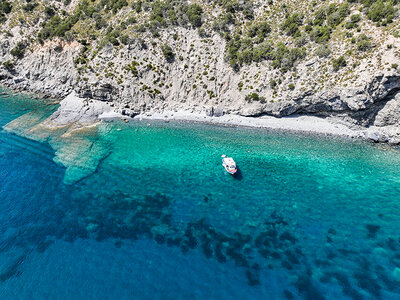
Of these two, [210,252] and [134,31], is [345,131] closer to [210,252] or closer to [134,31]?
[210,252]

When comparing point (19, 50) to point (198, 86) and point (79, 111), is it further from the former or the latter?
point (198, 86)

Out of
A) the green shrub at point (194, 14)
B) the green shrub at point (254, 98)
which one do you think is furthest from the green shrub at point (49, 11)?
the green shrub at point (254, 98)

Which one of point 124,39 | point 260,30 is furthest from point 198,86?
point 124,39

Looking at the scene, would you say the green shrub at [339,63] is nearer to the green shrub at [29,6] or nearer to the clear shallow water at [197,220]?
the clear shallow water at [197,220]

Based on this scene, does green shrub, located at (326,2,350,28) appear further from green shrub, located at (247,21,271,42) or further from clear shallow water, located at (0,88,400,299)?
clear shallow water, located at (0,88,400,299)

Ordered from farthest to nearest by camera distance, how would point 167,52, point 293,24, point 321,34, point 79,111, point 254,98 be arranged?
point 167,52, point 79,111, point 293,24, point 254,98, point 321,34

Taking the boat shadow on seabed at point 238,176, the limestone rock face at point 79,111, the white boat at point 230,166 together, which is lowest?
the boat shadow on seabed at point 238,176

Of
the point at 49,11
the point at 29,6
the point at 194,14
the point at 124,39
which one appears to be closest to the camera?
the point at 124,39
